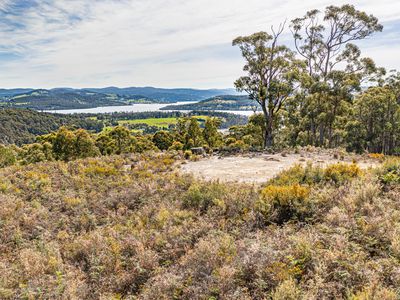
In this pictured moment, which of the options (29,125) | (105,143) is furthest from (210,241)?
(29,125)

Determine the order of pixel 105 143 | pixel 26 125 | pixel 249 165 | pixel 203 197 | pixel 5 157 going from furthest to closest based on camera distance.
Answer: pixel 26 125
pixel 105 143
pixel 5 157
pixel 249 165
pixel 203 197

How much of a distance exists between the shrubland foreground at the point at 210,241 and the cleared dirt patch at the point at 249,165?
2.16m

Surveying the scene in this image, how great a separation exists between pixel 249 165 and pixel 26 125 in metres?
178

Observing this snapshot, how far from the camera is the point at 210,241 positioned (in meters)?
5.90

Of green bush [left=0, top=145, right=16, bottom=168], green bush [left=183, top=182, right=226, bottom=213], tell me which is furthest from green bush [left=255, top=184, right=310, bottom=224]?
green bush [left=0, top=145, right=16, bottom=168]

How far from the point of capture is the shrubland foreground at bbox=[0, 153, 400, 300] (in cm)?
439

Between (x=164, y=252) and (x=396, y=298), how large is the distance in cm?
416

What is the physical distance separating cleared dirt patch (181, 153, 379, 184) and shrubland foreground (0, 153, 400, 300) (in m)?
2.16

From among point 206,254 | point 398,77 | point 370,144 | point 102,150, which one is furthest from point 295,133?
point 206,254

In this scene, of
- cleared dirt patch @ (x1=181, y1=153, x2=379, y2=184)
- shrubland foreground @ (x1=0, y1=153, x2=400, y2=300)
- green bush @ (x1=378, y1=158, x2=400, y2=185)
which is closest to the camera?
shrubland foreground @ (x1=0, y1=153, x2=400, y2=300)

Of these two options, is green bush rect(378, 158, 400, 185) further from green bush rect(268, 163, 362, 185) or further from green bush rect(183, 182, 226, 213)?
green bush rect(183, 182, 226, 213)

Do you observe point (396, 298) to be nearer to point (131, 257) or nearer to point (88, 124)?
Answer: point (131, 257)

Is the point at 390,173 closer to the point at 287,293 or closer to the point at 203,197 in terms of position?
the point at 203,197

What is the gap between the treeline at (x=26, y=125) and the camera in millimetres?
138000
